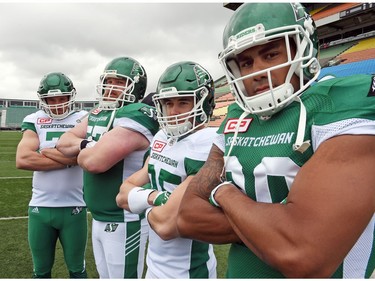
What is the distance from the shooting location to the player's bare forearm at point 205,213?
128 centimetres

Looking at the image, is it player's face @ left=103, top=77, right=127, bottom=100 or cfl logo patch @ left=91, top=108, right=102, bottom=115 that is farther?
cfl logo patch @ left=91, top=108, right=102, bottom=115

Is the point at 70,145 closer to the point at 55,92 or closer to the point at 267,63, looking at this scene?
the point at 55,92

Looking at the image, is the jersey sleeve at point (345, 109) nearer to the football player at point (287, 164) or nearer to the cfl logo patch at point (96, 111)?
the football player at point (287, 164)

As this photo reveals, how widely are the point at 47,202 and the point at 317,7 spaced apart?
1028 inches

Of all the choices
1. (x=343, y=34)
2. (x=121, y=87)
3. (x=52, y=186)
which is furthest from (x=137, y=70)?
(x=343, y=34)

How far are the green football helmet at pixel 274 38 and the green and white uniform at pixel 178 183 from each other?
67cm

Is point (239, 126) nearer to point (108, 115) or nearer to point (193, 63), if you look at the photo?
point (193, 63)

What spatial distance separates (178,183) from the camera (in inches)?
77.9

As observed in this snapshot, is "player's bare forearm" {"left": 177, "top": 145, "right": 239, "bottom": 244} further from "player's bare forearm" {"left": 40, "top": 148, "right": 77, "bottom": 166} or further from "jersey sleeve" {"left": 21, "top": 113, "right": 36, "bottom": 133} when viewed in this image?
"jersey sleeve" {"left": 21, "top": 113, "right": 36, "bottom": 133}

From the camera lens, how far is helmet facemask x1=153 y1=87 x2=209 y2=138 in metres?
2.04

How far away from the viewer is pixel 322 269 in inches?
38.6

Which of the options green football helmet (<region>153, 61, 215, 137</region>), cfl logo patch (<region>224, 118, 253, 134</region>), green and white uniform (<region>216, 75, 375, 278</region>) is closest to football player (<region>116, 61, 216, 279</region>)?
green football helmet (<region>153, 61, 215, 137</region>)

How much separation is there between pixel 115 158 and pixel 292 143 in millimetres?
1499

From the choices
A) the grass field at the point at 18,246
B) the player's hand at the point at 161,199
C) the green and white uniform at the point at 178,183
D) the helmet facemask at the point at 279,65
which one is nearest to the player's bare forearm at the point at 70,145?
the green and white uniform at the point at 178,183
